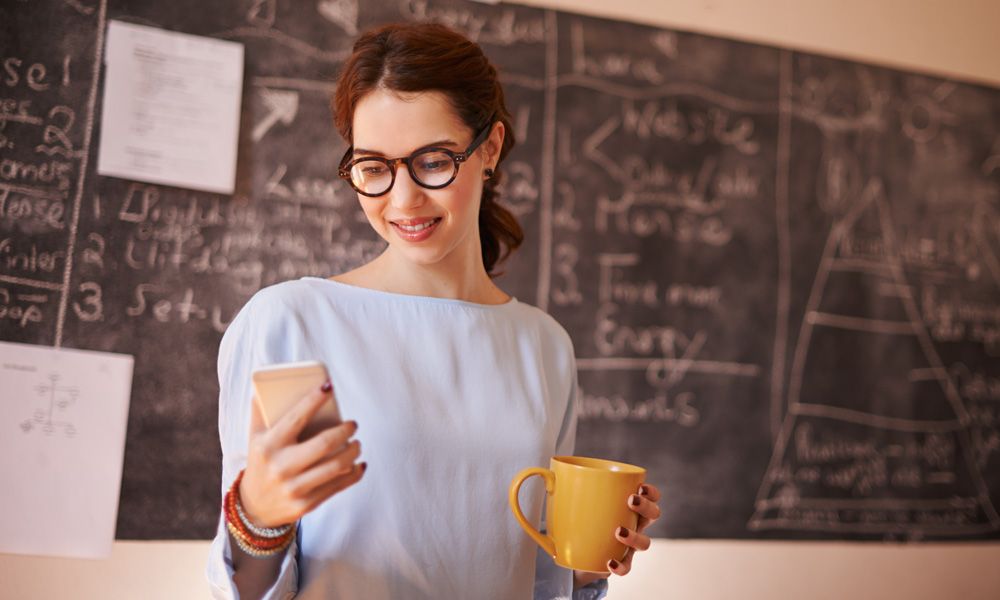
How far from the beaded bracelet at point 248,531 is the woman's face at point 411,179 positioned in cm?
37

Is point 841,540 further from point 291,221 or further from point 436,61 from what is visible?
point 436,61

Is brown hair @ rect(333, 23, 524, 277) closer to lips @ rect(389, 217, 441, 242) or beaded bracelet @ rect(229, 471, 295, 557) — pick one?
lips @ rect(389, 217, 441, 242)

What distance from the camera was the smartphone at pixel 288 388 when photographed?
0.71 meters

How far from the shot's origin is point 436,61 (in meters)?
1.03

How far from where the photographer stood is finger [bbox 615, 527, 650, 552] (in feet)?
2.96

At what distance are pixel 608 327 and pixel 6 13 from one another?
1623 millimetres

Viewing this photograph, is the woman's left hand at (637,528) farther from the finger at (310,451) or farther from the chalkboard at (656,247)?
the chalkboard at (656,247)

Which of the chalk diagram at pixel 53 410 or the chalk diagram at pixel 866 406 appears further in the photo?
the chalk diagram at pixel 866 406

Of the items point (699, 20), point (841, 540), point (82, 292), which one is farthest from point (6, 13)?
point (841, 540)

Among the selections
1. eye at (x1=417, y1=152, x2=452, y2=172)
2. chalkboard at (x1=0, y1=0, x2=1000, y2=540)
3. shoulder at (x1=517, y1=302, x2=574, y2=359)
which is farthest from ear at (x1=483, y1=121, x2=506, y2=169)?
chalkboard at (x1=0, y1=0, x2=1000, y2=540)

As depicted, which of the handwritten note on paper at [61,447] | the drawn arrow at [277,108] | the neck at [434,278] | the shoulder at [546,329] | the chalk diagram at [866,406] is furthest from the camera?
the chalk diagram at [866,406]

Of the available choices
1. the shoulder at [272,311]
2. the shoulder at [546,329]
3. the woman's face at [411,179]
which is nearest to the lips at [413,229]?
the woman's face at [411,179]

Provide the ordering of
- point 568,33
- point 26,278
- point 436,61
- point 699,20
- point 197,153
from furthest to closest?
point 699,20 < point 568,33 < point 197,153 < point 26,278 < point 436,61

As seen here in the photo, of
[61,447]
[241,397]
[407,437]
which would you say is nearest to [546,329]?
[407,437]
